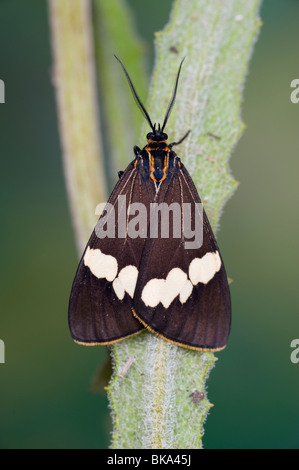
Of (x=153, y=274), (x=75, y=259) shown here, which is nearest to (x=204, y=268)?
(x=153, y=274)

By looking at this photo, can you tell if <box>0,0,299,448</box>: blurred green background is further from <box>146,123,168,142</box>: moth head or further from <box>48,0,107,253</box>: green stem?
<box>146,123,168,142</box>: moth head

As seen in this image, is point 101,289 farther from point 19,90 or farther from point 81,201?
point 19,90

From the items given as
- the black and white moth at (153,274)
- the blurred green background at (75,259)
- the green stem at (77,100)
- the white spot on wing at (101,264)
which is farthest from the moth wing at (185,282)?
the blurred green background at (75,259)

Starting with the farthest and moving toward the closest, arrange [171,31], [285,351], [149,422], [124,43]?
[285,351] → [124,43] → [171,31] → [149,422]

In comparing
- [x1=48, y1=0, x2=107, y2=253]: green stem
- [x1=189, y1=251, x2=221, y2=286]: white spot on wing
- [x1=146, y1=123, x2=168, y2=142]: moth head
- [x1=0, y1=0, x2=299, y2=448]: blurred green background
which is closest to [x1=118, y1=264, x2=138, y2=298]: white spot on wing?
[x1=189, y1=251, x2=221, y2=286]: white spot on wing

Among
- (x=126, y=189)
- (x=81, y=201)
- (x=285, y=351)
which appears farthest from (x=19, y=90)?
(x=285, y=351)

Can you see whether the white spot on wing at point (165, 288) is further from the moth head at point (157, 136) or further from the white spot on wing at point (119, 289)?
the moth head at point (157, 136)
